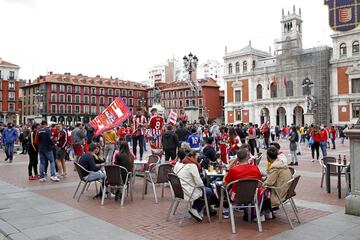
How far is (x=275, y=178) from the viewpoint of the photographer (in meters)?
5.77

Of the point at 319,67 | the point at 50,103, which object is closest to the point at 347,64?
the point at 319,67

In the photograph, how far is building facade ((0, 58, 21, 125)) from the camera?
70625 mm

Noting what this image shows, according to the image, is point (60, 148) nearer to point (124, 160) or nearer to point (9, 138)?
point (124, 160)

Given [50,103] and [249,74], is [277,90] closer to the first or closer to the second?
[249,74]

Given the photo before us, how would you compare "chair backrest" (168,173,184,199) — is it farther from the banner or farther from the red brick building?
the red brick building

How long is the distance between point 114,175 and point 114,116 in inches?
125

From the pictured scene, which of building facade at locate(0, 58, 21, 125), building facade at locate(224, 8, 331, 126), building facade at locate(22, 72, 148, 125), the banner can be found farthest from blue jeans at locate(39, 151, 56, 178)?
building facade at locate(0, 58, 21, 125)

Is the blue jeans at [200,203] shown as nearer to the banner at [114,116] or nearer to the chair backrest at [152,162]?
the chair backrest at [152,162]

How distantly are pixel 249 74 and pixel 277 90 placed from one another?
7.33m

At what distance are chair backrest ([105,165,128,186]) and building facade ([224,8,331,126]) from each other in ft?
146

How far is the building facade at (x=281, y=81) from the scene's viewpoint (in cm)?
5200

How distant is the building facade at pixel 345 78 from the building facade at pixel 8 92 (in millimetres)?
62357

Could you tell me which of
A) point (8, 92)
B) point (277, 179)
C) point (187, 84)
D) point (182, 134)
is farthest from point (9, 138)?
point (8, 92)

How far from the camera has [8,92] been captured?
71.6 metres
